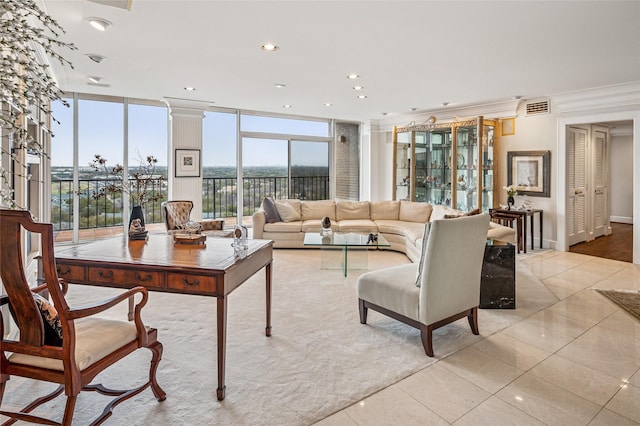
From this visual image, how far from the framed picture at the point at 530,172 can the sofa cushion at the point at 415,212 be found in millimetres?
1550

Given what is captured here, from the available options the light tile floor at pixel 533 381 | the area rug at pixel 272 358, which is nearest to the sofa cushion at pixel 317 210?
the area rug at pixel 272 358

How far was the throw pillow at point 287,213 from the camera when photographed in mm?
6594

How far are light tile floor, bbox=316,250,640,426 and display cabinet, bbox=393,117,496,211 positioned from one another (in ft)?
11.8

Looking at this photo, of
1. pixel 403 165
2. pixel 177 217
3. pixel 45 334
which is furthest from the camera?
pixel 403 165

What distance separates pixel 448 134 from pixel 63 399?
691 centimetres

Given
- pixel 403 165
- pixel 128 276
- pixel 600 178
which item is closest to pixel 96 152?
pixel 128 276

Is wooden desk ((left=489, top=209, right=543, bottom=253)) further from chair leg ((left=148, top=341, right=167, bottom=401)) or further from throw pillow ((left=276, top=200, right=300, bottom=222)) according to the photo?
chair leg ((left=148, top=341, right=167, bottom=401))

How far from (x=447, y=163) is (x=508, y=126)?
1.21 metres

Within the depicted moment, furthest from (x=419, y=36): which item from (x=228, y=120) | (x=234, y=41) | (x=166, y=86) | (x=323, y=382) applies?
(x=228, y=120)

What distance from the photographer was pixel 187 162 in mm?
6828

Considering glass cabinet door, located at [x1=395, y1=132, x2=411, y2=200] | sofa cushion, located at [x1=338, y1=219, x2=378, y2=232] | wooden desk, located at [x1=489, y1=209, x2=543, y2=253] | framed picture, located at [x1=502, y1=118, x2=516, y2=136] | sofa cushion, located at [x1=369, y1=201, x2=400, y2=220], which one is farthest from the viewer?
glass cabinet door, located at [x1=395, y1=132, x2=411, y2=200]

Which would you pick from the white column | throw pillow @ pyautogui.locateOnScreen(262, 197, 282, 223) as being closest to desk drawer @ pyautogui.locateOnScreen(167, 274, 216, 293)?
throw pillow @ pyautogui.locateOnScreen(262, 197, 282, 223)

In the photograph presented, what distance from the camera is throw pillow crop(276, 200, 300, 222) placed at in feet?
21.6

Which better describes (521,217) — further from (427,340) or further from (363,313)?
(427,340)
